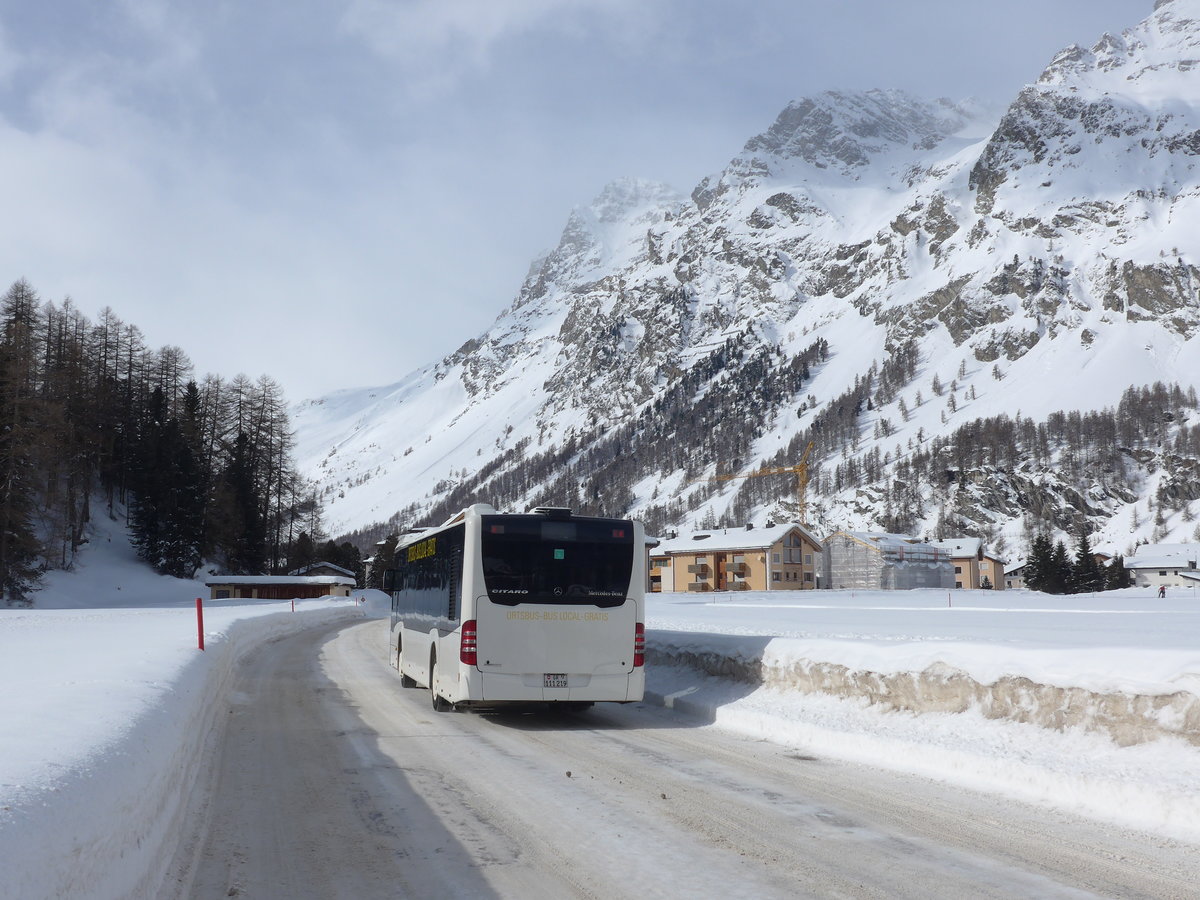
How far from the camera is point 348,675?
20875 millimetres

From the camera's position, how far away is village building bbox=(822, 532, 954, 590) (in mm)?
123625

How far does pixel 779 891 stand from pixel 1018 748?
4720 mm

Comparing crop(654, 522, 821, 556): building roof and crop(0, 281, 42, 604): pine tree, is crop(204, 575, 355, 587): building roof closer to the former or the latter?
crop(0, 281, 42, 604): pine tree

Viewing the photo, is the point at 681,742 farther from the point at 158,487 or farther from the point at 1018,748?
the point at 158,487

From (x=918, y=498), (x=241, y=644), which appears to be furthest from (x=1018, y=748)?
(x=918, y=498)

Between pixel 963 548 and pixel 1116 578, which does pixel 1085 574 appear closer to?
pixel 1116 578

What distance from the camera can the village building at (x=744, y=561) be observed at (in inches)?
4176

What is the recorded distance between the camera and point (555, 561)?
45.8ft

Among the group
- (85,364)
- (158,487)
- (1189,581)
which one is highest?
(85,364)

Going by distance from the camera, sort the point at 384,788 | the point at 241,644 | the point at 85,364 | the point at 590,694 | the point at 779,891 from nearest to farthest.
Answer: the point at 779,891 → the point at 384,788 → the point at 590,694 → the point at 241,644 → the point at 85,364

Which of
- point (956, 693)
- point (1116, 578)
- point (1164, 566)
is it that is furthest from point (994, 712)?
point (1164, 566)

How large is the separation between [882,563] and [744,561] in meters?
25.3

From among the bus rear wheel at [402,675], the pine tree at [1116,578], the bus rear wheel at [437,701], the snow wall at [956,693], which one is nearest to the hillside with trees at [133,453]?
the bus rear wheel at [402,675]

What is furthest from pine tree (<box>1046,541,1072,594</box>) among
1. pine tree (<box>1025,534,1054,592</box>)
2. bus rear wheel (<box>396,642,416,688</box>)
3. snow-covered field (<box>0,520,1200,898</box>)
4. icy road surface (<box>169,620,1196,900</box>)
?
icy road surface (<box>169,620,1196,900</box>)
